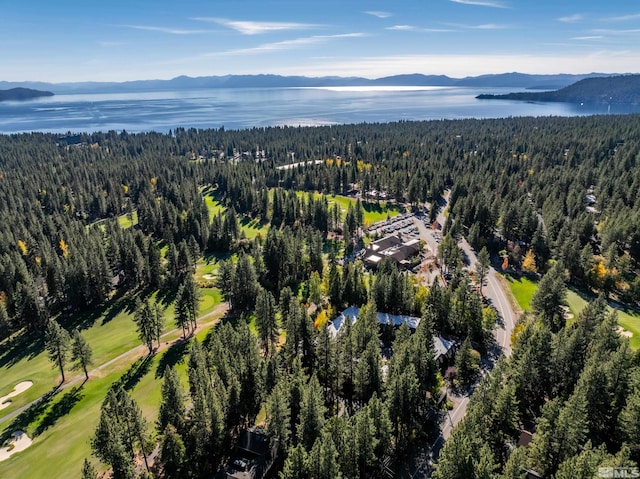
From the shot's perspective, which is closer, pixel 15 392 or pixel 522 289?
pixel 15 392

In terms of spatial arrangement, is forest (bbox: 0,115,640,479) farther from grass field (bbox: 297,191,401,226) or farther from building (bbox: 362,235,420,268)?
building (bbox: 362,235,420,268)

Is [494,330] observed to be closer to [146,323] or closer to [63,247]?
[146,323]

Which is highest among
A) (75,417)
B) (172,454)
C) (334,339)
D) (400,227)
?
(172,454)

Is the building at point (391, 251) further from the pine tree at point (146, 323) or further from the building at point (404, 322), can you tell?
the pine tree at point (146, 323)

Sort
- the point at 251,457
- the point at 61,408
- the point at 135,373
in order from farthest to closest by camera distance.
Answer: the point at 135,373, the point at 61,408, the point at 251,457

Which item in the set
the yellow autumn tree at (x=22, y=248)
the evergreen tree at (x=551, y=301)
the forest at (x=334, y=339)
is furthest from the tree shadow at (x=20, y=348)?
the evergreen tree at (x=551, y=301)

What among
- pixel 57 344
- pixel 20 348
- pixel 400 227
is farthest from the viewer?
pixel 400 227

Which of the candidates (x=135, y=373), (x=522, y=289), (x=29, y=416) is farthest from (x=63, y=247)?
(x=522, y=289)

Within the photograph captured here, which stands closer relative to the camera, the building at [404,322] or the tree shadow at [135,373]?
the building at [404,322]
